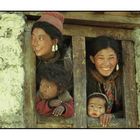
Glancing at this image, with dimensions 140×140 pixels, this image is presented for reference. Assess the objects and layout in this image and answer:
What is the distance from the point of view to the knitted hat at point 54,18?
3.08 meters

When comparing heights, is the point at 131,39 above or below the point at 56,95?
above

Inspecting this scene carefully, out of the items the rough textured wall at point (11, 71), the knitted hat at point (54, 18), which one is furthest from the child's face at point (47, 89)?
the knitted hat at point (54, 18)

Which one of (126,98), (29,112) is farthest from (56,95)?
(126,98)

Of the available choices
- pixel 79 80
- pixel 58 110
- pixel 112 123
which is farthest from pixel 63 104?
pixel 112 123

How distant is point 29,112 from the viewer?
2.98m

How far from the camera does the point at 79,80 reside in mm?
3092

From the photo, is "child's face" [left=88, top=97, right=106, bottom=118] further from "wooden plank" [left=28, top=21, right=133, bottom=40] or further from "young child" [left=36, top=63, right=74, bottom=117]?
"wooden plank" [left=28, top=21, right=133, bottom=40]

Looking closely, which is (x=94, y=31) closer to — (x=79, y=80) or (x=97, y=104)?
(x=79, y=80)

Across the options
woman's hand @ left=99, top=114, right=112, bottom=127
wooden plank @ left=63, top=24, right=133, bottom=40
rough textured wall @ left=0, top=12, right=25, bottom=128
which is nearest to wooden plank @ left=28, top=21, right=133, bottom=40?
wooden plank @ left=63, top=24, right=133, bottom=40

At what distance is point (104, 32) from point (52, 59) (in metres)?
0.36

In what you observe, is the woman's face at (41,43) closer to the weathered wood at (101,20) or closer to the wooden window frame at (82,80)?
the wooden window frame at (82,80)

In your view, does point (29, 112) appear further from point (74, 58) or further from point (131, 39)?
point (131, 39)

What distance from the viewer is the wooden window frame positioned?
9.87 feet

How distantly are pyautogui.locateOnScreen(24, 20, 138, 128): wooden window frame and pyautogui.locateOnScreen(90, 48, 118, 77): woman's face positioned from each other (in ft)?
0.25
